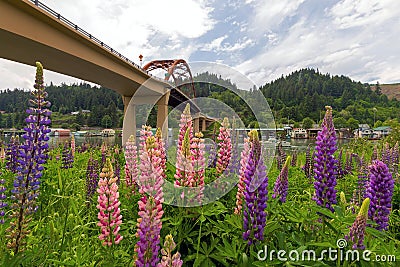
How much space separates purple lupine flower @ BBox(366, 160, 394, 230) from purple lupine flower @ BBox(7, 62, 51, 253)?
9.23ft

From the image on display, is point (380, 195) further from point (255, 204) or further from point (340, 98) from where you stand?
point (340, 98)

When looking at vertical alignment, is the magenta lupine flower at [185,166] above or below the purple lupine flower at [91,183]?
above

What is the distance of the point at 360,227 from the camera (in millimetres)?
1666

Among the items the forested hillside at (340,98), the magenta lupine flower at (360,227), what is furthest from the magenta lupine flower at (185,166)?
the forested hillside at (340,98)

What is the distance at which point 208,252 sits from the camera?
2.12 metres

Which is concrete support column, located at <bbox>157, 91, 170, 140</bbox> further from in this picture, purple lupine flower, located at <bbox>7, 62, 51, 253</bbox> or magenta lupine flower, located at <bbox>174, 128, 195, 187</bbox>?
purple lupine flower, located at <bbox>7, 62, 51, 253</bbox>

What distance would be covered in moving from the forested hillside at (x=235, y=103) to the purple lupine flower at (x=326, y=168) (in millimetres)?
654

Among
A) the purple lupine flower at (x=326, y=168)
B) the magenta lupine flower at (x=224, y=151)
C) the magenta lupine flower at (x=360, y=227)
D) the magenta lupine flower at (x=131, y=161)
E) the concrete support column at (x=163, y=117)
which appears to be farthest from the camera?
the concrete support column at (x=163, y=117)

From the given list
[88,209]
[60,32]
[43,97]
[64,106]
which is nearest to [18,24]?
[60,32]

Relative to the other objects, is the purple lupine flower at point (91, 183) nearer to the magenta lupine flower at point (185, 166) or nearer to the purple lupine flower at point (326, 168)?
the magenta lupine flower at point (185, 166)

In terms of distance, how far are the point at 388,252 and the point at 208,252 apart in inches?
49.5

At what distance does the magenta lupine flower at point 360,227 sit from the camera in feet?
5.38

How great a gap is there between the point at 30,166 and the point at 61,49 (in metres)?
15.0

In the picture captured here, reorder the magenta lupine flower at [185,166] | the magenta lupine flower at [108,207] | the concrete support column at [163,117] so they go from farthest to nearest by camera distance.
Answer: the concrete support column at [163,117], the magenta lupine flower at [185,166], the magenta lupine flower at [108,207]
